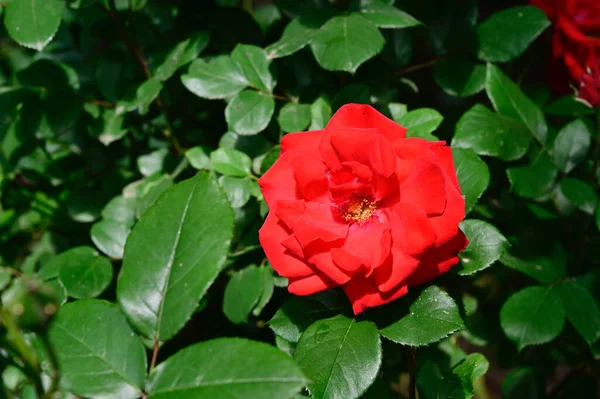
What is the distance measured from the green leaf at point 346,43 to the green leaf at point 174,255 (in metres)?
0.32

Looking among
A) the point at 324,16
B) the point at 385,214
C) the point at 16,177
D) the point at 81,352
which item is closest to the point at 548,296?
the point at 385,214

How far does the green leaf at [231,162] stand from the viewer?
909mm

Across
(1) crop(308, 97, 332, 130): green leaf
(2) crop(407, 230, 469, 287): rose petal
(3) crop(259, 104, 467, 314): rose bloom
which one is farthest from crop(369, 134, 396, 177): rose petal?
(1) crop(308, 97, 332, 130): green leaf

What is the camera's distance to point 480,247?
0.75m

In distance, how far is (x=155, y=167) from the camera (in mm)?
1156

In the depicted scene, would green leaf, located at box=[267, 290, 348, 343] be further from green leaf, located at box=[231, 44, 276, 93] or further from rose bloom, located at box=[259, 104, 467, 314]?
green leaf, located at box=[231, 44, 276, 93]

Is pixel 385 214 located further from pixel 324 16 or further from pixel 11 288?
pixel 11 288

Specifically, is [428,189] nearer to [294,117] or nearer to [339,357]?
[339,357]

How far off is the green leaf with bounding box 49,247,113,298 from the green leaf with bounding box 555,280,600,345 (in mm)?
759

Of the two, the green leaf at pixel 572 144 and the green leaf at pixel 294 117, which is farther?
the green leaf at pixel 572 144

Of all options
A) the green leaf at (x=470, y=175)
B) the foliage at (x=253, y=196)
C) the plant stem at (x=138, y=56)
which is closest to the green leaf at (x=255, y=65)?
the foliage at (x=253, y=196)

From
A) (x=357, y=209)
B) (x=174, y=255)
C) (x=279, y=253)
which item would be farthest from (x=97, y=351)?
(x=357, y=209)

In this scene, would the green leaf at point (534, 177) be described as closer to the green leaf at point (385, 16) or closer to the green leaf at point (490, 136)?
the green leaf at point (490, 136)

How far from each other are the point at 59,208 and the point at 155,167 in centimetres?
35
